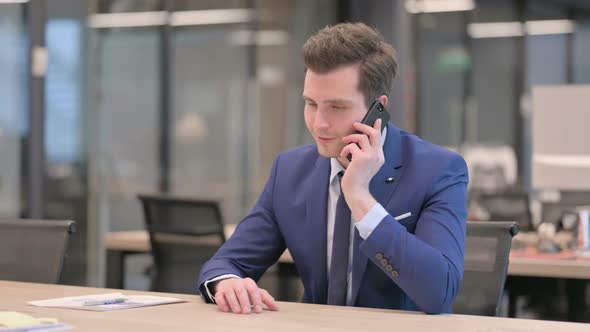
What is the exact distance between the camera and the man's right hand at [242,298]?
2324mm

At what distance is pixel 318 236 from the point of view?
8.69 feet

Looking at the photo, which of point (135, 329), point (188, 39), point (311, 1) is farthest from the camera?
point (311, 1)

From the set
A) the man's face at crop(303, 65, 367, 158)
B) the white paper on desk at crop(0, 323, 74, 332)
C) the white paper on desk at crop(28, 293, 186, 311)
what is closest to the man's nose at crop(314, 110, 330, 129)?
the man's face at crop(303, 65, 367, 158)

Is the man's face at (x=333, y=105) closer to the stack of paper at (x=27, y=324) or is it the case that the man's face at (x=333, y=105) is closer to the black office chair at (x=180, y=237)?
the stack of paper at (x=27, y=324)

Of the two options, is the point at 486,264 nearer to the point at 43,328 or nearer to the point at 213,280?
the point at 213,280

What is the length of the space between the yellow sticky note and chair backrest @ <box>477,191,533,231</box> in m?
4.94

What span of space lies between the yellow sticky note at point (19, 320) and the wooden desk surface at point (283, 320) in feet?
0.22

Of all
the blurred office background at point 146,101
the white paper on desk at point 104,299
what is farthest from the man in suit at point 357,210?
the blurred office background at point 146,101

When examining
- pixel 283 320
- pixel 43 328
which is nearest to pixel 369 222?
pixel 283 320

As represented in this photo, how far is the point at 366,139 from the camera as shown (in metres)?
2.49

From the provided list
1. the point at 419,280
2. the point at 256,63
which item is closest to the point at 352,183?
the point at 419,280

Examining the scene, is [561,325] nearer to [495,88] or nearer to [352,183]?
[352,183]

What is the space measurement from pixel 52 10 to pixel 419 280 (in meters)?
5.12

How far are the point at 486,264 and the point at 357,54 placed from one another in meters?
0.77
